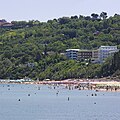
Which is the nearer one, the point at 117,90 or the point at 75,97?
the point at 75,97

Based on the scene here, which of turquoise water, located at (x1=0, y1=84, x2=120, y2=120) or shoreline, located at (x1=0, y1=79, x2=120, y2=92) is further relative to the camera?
shoreline, located at (x1=0, y1=79, x2=120, y2=92)

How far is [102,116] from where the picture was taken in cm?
8350

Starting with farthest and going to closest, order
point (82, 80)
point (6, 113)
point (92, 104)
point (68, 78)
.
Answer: point (68, 78)
point (82, 80)
point (92, 104)
point (6, 113)

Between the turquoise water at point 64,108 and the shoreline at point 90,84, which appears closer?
the turquoise water at point 64,108

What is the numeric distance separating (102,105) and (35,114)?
17.0m

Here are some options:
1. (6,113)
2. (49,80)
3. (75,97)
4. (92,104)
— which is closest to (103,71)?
(49,80)

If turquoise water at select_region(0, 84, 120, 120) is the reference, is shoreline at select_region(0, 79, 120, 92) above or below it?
above

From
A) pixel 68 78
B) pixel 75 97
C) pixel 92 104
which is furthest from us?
pixel 68 78

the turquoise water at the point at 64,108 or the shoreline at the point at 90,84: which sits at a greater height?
the shoreline at the point at 90,84

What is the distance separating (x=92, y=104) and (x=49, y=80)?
87129mm

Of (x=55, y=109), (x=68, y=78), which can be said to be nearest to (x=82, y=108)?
(x=55, y=109)

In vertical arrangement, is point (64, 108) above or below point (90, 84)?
below

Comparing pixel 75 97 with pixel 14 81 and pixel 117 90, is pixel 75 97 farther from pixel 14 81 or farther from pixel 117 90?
pixel 14 81

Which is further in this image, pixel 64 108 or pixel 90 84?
pixel 90 84
